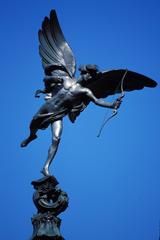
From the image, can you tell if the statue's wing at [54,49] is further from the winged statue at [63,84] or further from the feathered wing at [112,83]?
the feathered wing at [112,83]

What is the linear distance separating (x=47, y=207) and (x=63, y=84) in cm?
325

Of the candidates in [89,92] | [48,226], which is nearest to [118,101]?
[89,92]

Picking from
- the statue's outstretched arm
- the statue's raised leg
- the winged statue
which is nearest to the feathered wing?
the winged statue

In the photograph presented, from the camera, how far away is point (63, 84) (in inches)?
547

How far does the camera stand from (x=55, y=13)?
15.0 meters

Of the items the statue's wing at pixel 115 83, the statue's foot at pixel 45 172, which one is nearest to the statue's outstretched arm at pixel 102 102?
the statue's wing at pixel 115 83

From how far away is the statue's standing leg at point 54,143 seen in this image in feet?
42.1

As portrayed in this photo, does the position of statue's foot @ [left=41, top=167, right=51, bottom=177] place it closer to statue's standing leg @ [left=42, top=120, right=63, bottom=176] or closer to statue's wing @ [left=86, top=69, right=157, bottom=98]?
statue's standing leg @ [left=42, top=120, right=63, bottom=176]

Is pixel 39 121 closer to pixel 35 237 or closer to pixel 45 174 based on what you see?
pixel 45 174

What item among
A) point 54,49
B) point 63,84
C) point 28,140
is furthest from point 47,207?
point 54,49

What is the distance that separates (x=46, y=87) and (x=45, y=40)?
149 cm

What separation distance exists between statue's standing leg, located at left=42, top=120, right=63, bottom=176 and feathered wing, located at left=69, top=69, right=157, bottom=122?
18.6 inches

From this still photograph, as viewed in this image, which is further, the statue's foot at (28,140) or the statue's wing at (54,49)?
the statue's wing at (54,49)

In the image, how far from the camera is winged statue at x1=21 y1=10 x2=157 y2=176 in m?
13.6
